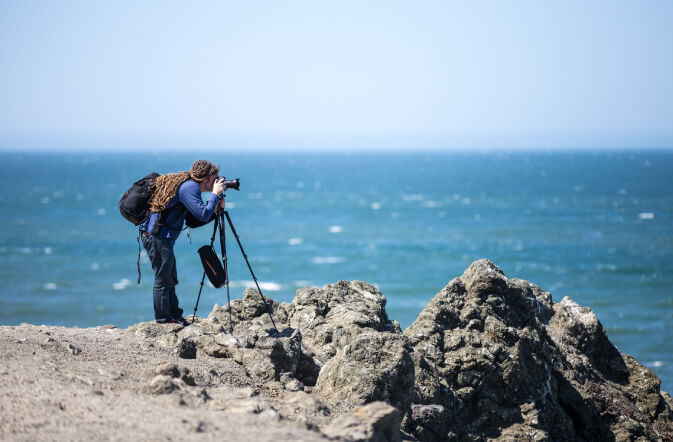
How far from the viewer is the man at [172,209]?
7.05m

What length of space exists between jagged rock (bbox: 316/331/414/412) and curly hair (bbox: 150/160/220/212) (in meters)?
2.72

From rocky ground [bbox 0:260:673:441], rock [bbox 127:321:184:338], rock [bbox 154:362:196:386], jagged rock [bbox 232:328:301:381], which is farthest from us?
rock [bbox 127:321:184:338]

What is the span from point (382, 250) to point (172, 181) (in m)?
46.9

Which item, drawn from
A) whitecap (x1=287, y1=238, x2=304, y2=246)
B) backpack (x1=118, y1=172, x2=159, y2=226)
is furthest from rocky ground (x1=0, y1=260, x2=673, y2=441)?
whitecap (x1=287, y1=238, x2=304, y2=246)

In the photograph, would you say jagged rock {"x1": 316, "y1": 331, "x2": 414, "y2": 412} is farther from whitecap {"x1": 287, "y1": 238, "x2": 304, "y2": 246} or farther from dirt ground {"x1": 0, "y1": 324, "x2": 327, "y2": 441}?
whitecap {"x1": 287, "y1": 238, "x2": 304, "y2": 246}

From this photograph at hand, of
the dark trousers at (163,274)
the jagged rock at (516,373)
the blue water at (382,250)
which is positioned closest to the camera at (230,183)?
the dark trousers at (163,274)

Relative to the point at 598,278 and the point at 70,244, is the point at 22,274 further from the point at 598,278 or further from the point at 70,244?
the point at 598,278

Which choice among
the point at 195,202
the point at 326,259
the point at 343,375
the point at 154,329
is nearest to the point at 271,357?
the point at 343,375

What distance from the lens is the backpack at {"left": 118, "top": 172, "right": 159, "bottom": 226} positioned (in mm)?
7109

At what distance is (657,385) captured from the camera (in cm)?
916

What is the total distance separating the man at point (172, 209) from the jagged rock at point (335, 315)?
1.94 metres

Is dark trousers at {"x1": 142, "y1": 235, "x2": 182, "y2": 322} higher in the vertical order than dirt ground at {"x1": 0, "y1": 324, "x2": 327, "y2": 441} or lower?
higher

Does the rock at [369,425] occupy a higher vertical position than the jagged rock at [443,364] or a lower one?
higher

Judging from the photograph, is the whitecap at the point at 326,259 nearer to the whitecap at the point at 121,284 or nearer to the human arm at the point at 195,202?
the whitecap at the point at 121,284
